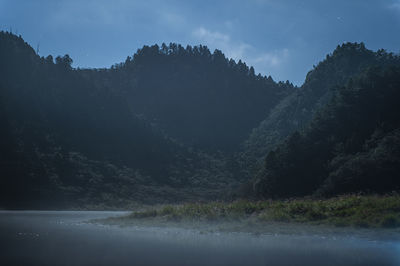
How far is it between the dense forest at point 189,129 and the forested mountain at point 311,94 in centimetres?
50

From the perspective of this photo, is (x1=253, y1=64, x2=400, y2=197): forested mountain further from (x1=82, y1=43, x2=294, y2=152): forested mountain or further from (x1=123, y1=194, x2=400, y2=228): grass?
(x1=82, y1=43, x2=294, y2=152): forested mountain

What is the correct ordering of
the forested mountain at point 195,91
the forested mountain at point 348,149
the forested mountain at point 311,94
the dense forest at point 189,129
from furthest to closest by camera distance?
the forested mountain at point 195,91 → the forested mountain at point 311,94 → the dense forest at point 189,129 → the forested mountain at point 348,149

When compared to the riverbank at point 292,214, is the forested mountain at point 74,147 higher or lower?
higher

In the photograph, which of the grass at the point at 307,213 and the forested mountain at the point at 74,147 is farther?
the forested mountain at the point at 74,147

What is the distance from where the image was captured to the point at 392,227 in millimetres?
15102

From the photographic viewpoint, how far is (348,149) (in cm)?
5016

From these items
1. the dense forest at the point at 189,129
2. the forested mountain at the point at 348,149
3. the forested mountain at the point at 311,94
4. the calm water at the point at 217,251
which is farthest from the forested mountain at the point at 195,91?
the calm water at the point at 217,251

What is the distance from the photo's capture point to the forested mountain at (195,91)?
14012 centimetres

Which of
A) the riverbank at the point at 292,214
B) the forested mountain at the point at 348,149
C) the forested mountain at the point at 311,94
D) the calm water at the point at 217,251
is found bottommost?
the calm water at the point at 217,251

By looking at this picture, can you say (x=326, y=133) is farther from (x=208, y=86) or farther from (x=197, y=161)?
(x=208, y=86)

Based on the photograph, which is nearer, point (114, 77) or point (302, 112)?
point (302, 112)

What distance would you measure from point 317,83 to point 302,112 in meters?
14.8

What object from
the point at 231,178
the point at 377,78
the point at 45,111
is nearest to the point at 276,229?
the point at 377,78

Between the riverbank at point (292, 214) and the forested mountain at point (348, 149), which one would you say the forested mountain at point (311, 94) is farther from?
the riverbank at point (292, 214)
